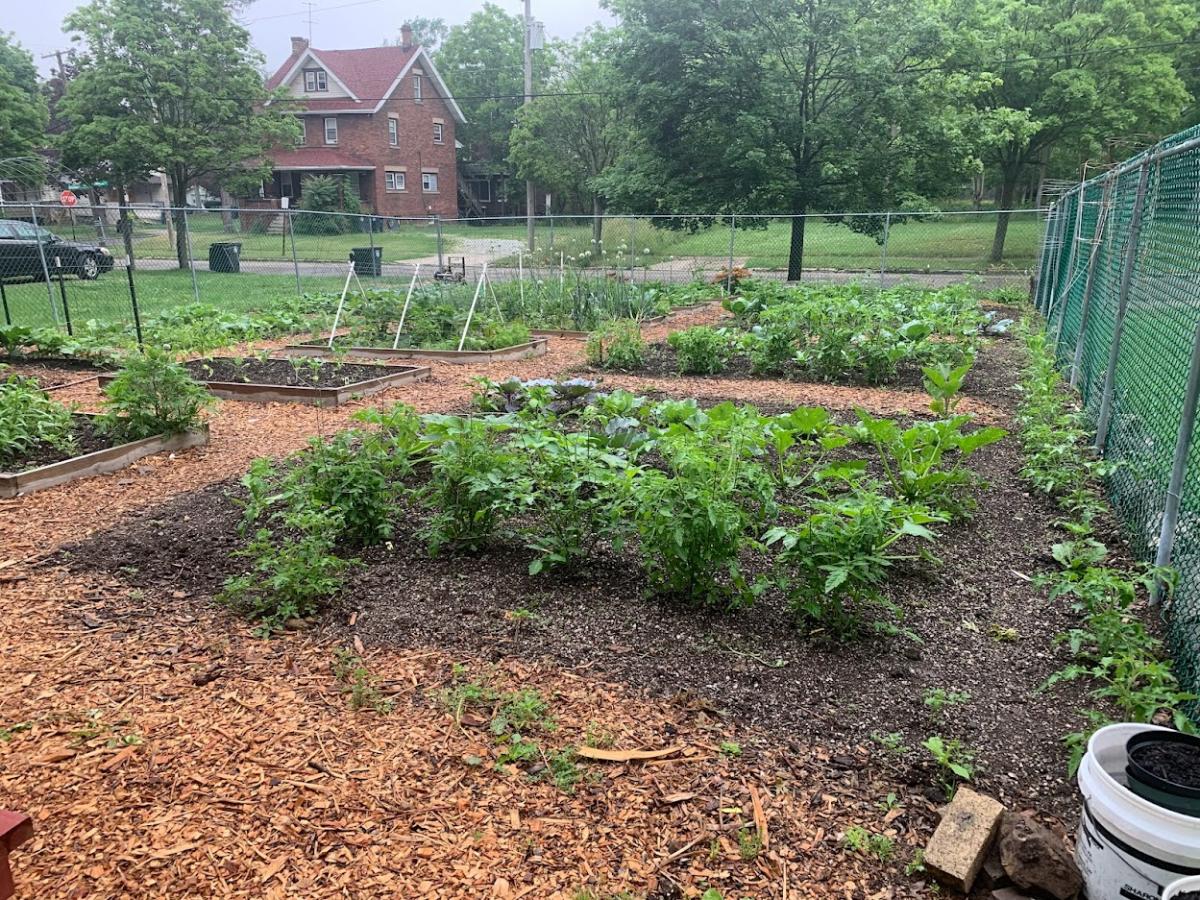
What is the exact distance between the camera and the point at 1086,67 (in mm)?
25938

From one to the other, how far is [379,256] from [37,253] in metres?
6.69

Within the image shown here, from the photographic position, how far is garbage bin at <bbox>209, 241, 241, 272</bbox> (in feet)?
69.3

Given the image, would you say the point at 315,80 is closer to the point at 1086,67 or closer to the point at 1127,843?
the point at 1086,67

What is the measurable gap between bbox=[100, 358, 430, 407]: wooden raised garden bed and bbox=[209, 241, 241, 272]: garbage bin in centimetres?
1378

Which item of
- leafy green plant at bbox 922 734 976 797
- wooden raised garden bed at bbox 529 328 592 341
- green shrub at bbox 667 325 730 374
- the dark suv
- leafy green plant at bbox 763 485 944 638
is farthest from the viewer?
the dark suv

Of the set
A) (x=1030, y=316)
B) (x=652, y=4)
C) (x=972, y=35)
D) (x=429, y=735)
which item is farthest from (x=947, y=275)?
(x=429, y=735)

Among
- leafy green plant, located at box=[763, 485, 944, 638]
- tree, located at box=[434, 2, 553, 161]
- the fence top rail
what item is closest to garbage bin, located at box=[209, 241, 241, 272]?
the fence top rail

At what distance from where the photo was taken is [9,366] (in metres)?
9.27

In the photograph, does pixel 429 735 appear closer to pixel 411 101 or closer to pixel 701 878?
pixel 701 878

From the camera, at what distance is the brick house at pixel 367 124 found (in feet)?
125

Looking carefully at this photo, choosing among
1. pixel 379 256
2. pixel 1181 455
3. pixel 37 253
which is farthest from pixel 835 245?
pixel 1181 455

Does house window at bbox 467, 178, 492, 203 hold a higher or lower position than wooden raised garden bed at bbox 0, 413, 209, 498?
higher

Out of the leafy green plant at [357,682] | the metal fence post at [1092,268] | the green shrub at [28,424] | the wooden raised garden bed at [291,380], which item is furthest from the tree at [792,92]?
the leafy green plant at [357,682]

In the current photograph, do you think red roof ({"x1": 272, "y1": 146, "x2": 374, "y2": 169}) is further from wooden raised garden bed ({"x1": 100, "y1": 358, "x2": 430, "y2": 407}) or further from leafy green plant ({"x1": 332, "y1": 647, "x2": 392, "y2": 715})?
leafy green plant ({"x1": 332, "y1": 647, "x2": 392, "y2": 715})
